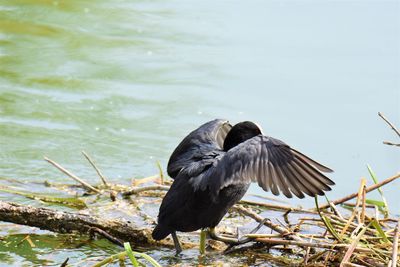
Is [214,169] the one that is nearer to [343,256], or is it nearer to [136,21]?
[343,256]

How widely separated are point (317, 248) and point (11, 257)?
5.93ft

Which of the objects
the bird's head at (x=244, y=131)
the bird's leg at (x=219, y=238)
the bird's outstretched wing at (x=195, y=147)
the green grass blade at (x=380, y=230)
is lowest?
the bird's leg at (x=219, y=238)

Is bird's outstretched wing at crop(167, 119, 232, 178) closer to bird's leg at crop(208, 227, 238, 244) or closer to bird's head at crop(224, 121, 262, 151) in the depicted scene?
bird's head at crop(224, 121, 262, 151)

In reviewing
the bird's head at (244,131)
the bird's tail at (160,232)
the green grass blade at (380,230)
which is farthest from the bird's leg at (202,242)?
the green grass blade at (380,230)

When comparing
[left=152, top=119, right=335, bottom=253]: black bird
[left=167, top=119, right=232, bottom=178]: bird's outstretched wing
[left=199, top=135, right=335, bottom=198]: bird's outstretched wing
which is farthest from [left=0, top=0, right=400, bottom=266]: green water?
[left=199, top=135, right=335, bottom=198]: bird's outstretched wing

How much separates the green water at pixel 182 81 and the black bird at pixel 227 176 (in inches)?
15.1

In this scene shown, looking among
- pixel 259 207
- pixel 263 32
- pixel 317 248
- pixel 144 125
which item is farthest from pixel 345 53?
pixel 317 248

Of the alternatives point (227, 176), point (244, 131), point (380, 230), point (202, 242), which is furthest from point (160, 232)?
point (380, 230)

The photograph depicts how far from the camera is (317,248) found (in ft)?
16.9

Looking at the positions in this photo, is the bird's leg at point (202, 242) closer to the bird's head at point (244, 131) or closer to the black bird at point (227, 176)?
the black bird at point (227, 176)

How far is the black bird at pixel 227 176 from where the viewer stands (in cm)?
496

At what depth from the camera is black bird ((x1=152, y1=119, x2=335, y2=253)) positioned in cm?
496

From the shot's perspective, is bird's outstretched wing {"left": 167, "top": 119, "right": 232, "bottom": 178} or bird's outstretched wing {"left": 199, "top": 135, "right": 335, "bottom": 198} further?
bird's outstretched wing {"left": 167, "top": 119, "right": 232, "bottom": 178}

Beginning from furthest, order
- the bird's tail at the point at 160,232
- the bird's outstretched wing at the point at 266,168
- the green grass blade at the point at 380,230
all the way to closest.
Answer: the bird's tail at the point at 160,232
the bird's outstretched wing at the point at 266,168
the green grass blade at the point at 380,230
